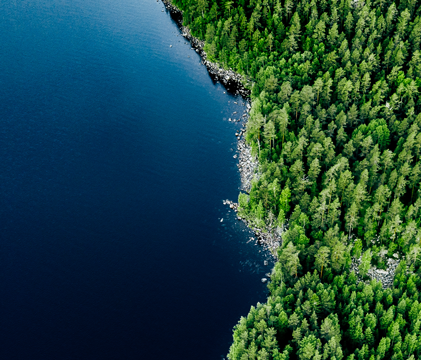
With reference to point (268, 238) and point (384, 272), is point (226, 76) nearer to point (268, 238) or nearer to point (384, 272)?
point (268, 238)

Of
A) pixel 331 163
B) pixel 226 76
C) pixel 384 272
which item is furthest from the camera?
pixel 226 76

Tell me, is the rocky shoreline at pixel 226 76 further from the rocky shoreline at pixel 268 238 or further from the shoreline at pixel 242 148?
the rocky shoreline at pixel 268 238

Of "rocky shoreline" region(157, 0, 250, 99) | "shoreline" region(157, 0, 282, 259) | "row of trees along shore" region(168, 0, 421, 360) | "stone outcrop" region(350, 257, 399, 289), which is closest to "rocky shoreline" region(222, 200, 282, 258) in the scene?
"shoreline" region(157, 0, 282, 259)

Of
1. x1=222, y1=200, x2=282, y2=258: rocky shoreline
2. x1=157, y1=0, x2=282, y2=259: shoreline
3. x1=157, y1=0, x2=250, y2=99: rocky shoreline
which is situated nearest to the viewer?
x1=222, y1=200, x2=282, y2=258: rocky shoreline

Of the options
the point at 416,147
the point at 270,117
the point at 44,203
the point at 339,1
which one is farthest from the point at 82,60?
the point at 416,147

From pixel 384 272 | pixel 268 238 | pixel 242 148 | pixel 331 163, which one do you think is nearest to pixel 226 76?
pixel 242 148

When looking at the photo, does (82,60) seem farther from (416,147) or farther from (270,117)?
(416,147)

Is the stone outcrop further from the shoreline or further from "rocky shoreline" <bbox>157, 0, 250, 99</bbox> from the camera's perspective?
"rocky shoreline" <bbox>157, 0, 250, 99</bbox>

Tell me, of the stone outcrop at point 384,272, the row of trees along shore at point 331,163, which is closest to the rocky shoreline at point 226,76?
the row of trees along shore at point 331,163
